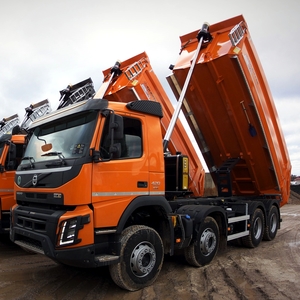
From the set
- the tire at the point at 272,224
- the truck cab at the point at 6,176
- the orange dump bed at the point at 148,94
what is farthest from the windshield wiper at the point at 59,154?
the tire at the point at 272,224

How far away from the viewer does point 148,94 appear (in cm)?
691

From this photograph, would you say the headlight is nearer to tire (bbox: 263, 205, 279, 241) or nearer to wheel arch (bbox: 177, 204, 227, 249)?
wheel arch (bbox: 177, 204, 227, 249)

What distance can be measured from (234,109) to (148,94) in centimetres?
192

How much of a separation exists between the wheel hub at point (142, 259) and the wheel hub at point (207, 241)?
121 cm

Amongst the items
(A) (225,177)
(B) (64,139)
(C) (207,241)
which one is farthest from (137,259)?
(A) (225,177)

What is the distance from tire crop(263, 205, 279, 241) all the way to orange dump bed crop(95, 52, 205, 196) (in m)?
1.93

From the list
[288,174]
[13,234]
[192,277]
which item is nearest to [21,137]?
[13,234]

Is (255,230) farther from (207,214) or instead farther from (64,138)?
(64,138)

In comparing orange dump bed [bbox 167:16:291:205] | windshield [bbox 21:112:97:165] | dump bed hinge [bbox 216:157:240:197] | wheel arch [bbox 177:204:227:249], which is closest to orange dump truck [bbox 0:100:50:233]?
windshield [bbox 21:112:97:165]

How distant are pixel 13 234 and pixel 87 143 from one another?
1.91 metres

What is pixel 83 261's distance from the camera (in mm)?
3629

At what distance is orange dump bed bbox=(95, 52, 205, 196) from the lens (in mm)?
6734

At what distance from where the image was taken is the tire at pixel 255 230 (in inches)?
267

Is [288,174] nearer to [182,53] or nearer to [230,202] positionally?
[230,202]
